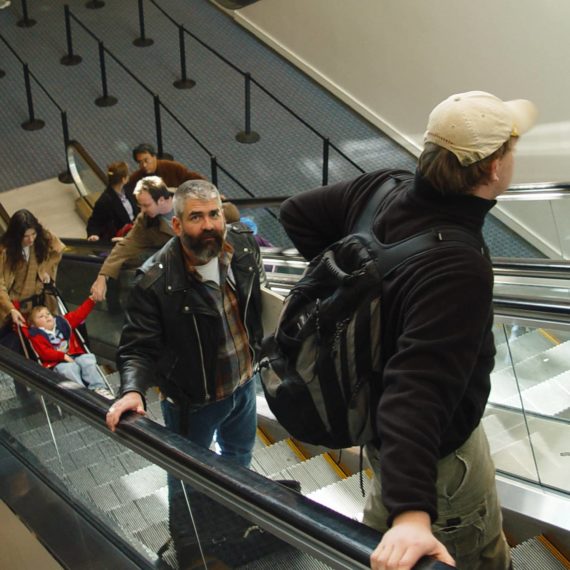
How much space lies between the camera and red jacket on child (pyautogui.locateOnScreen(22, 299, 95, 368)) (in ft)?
17.4

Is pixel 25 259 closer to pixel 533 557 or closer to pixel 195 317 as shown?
pixel 195 317

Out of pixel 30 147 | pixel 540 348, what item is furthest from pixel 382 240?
pixel 30 147

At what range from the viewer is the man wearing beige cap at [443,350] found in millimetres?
1822

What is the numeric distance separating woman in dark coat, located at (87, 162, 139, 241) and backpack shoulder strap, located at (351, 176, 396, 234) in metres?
4.68

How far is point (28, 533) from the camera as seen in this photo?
4480 millimetres

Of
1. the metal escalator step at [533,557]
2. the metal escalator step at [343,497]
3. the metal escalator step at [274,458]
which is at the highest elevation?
the metal escalator step at [533,557]

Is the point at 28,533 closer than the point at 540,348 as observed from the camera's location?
No

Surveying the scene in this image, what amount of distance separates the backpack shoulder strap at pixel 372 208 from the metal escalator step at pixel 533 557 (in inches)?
63.3

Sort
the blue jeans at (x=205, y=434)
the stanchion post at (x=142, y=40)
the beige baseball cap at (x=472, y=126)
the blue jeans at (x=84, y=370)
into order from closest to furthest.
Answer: the beige baseball cap at (x=472, y=126) → the blue jeans at (x=205, y=434) → the blue jeans at (x=84, y=370) → the stanchion post at (x=142, y=40)

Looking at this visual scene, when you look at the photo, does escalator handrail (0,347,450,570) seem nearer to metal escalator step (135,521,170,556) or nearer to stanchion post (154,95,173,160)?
metal escalator step (135,521,170,556)

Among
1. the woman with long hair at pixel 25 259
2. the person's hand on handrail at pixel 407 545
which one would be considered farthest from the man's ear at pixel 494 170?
the woman with long hair at pixel 25 259

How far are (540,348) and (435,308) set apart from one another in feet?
7.19

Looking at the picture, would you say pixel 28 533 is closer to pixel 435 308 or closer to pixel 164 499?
pixel 164 499

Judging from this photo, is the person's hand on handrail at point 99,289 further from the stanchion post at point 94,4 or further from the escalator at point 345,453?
the stanchion post at point 94,4
